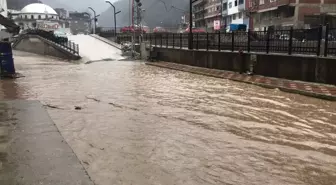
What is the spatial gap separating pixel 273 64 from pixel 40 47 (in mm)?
37743

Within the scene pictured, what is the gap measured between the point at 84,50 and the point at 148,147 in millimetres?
38574

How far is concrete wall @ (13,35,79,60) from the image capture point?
40700mm

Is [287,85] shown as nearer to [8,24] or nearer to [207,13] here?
[8,24]

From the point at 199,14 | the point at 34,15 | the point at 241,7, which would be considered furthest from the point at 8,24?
the point at 34,15

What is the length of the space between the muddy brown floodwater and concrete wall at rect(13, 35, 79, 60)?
2649 cm

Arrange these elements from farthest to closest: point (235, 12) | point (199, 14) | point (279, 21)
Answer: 1. point (199, 14)
2. point (235, 12)
3. point (279, 21)

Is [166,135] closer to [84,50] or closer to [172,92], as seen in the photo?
[172,92]

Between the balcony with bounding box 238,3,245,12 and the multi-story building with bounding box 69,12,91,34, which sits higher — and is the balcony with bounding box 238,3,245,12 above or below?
below

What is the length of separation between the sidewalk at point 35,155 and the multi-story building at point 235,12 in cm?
6511

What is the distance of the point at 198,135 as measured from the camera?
837 centimetres

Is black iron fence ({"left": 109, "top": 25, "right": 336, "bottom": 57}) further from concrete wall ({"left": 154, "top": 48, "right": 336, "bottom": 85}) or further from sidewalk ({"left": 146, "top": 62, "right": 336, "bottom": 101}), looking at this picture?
sidewalk ({"left": 146, "top": 62, "right": 336, "bottom": 101})

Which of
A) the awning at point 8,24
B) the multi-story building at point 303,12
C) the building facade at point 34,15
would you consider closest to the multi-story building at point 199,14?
the building facade at point 34,15

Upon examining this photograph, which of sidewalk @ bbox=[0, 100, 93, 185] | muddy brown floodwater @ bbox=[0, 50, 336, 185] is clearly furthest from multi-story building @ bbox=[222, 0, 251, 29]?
sidewalk @ bbox=[0, 100, 93, 185]

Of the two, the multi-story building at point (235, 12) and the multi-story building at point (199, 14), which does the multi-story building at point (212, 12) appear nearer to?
the multi-story building at point (199, 14)
